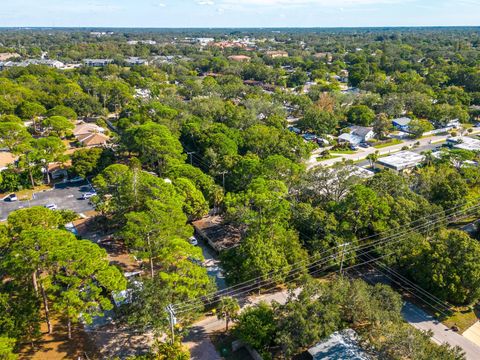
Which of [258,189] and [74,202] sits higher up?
[258,189]

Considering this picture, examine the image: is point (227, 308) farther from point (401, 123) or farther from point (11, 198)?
point (401, 123)

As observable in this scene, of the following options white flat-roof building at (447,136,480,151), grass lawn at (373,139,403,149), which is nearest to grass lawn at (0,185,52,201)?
grass lawn at (373,139,403,149)

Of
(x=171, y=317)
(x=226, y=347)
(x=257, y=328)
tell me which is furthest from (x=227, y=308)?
(x=171, y=317)

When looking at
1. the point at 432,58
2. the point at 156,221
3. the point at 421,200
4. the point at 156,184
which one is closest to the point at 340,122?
the point at 421,200

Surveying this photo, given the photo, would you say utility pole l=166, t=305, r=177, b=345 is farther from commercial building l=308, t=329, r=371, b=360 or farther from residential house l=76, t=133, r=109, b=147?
residential house l=76, t=133, r=109, b=147

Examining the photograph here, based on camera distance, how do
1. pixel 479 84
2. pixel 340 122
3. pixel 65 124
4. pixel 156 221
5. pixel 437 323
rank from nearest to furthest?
pixel 437 323
pixel 156 221
pixel 65 124
pixel 340 122
pixel 479 84

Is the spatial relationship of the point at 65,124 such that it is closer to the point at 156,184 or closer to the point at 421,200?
the point at 156,184
